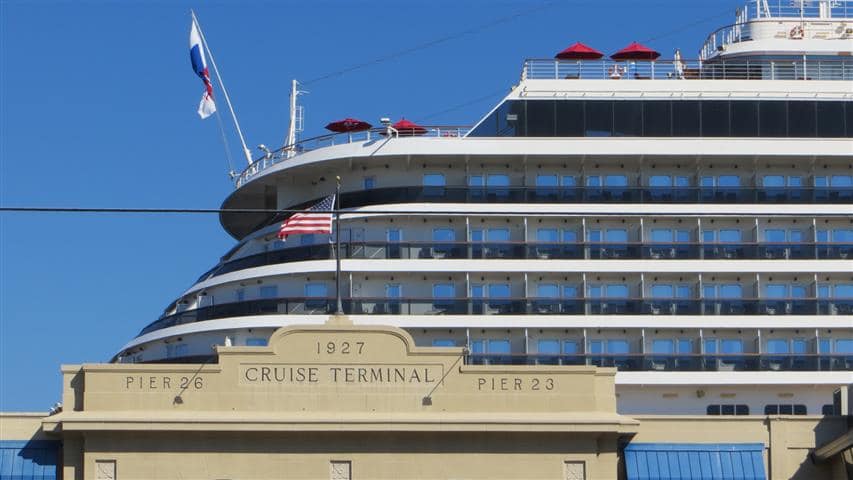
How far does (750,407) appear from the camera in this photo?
2554 inches

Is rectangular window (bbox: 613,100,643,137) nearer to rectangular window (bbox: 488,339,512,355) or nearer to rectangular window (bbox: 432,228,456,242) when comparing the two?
rectangular window (bbox: 432,228,456,242)

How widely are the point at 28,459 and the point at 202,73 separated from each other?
19719 millimetres

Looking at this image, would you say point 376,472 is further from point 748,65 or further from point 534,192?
point 748,65

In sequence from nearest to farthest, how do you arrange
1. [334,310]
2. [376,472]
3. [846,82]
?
[376,472] → [334,310] → [846,82]

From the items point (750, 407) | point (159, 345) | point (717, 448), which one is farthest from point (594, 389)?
point (159, 345)

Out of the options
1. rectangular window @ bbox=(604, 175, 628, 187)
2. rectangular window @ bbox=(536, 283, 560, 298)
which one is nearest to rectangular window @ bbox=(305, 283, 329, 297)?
rectangular window @ bbox=(536, 283, 560, 298)

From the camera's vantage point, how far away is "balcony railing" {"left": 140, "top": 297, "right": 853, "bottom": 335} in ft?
212

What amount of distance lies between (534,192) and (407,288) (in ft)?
18.3

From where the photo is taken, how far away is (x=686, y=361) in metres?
64.6

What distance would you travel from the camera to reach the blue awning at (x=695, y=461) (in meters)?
58.2

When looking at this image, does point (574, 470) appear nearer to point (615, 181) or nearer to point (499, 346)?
point (499, 346)

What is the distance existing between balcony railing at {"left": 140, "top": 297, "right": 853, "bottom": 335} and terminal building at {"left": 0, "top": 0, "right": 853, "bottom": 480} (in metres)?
0.09

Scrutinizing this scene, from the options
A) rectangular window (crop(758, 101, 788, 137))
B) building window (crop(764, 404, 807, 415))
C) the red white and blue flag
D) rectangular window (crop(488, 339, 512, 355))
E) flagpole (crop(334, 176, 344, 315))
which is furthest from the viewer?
the red white and blue flag

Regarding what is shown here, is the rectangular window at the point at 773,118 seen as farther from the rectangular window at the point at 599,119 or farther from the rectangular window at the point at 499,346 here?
the rectangular window at the point at 499,346
